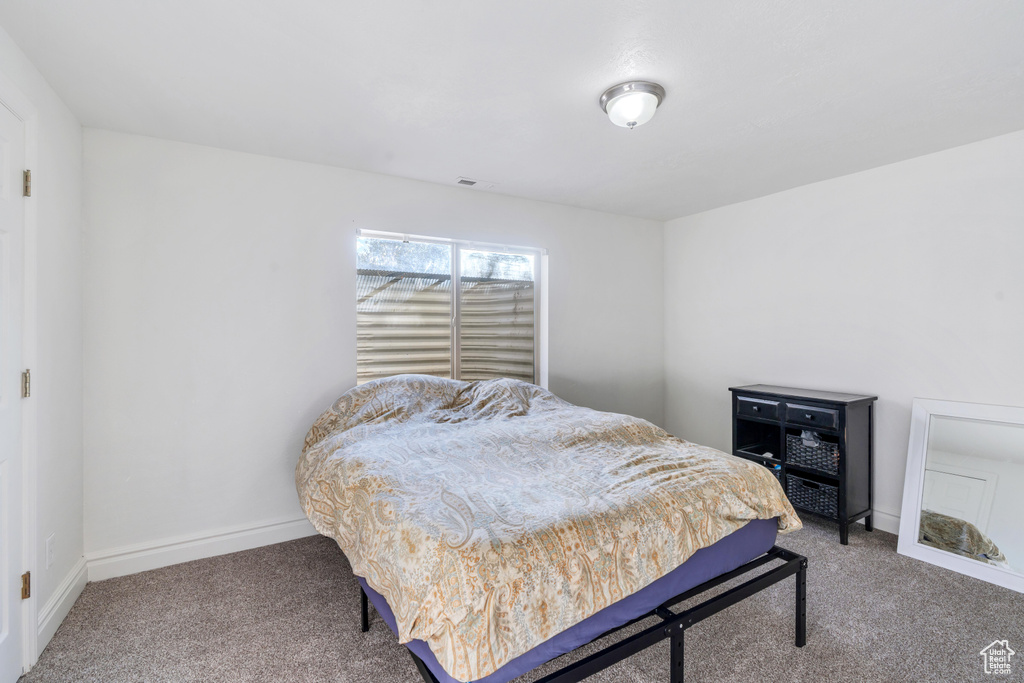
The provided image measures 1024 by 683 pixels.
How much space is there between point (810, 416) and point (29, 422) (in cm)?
404

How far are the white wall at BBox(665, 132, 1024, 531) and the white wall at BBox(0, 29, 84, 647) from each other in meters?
4.37

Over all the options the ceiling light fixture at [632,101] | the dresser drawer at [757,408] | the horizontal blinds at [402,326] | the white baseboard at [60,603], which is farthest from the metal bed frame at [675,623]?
the ceiling light fixture at [632,101]

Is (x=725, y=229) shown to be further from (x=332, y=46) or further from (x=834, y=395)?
(x=332, y=46)

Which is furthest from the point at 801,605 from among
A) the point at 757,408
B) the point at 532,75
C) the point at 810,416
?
the point at 532,75

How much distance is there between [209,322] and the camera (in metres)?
2.77

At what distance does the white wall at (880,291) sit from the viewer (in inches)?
106

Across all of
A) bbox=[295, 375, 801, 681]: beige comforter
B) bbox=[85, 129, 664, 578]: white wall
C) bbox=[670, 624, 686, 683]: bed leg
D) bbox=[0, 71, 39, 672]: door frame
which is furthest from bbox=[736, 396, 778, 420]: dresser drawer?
bbox=[0, 71, 39, 672]: door frame

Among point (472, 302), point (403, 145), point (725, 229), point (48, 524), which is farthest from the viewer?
point (725, 229)

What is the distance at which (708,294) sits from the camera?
4305 millimetres

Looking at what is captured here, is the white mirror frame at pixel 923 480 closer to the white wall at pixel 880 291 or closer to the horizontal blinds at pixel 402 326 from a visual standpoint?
the white wall at pixel 880 291

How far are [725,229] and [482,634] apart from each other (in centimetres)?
390

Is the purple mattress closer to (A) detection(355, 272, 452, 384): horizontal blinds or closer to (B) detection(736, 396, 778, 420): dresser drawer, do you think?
(B) detection(736, 396, 778, 420): dresser drawer

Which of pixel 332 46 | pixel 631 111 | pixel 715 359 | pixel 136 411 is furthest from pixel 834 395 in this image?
pixel 136 411

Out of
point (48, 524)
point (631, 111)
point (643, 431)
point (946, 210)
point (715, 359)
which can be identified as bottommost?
point (48, 524)
